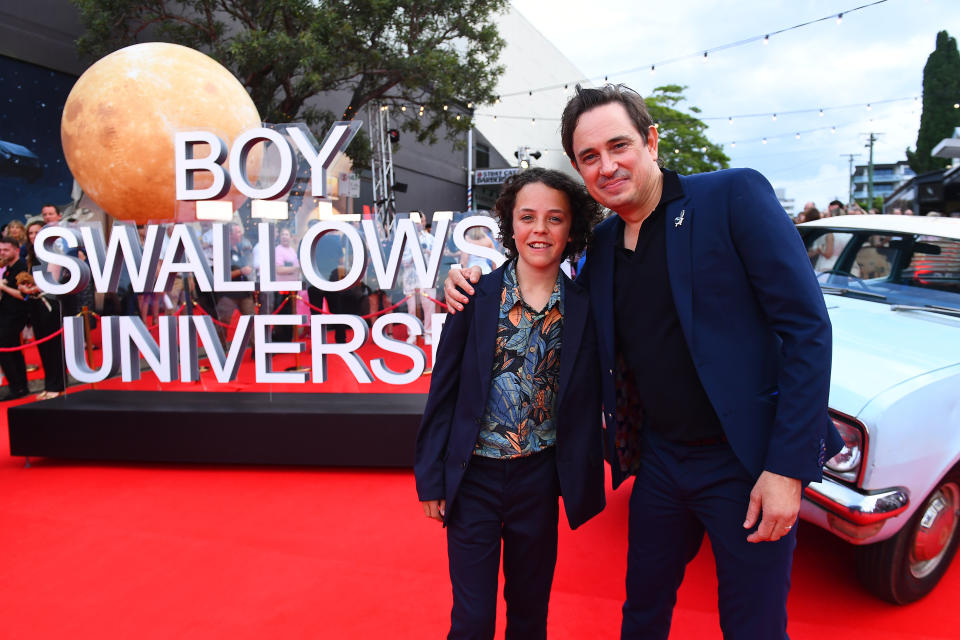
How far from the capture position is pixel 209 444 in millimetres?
4691

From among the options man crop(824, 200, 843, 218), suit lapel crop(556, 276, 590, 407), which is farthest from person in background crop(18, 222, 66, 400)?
man crop(824, 200, 843, 218)

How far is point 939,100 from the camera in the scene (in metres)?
29.1

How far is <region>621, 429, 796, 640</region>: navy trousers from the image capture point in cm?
160

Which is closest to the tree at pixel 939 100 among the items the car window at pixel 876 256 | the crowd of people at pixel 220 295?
the car window at pixel 876 256

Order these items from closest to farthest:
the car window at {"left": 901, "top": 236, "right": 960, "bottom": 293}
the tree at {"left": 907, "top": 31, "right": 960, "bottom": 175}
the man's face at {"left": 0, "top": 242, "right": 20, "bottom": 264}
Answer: the car window at {"left": 901, "top": 236, "right": 960, "bottom": 293}
the man's face at {"left": 0, "top": 242, "right": 20, "bottom": 264}
the tree at {"left": 907, "top": 31, "right": 960, "bottom": 175}

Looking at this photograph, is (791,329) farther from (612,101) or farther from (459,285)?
(459,285)

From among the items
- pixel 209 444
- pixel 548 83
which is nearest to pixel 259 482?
pixel 209 444

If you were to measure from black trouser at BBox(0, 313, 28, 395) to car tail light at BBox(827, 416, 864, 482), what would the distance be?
7.94 metres

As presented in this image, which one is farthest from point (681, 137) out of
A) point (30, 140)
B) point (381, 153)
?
point (30, 140)

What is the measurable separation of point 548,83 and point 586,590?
3602 cm

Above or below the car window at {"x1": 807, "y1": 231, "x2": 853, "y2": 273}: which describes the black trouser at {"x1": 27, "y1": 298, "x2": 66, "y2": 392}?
below

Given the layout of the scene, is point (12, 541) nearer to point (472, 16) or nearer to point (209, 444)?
point (209, 444)

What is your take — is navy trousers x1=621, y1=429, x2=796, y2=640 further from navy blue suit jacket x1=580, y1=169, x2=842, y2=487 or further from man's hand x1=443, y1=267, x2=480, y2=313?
man's hand x1=443, y1=267, x2=480, y2=313

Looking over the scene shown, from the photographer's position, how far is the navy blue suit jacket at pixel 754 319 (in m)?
1.49
